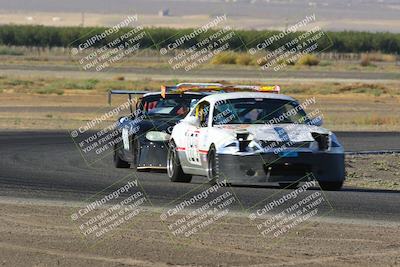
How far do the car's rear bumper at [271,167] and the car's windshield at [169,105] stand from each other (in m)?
4.09

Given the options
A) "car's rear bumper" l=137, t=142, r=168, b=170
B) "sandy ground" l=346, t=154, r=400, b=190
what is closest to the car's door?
"car's rear bumper" l=137, t=142, r=168, b=170

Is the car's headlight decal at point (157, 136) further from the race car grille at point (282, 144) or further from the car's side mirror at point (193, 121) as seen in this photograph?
the race car grille at point (282, 144)

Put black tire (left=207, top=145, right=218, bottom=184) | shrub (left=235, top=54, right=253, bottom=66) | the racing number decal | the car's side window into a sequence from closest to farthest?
black tire (left=207, top=145, right=218, bottom=184), the racing number decal, the car's side window, shrub (left=235, top=54, right=253, bottom=66)

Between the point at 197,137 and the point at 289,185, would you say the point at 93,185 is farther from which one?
the point at 289,185

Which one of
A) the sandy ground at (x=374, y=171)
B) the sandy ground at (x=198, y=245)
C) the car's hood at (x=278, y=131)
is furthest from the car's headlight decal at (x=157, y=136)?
the sandy ground at (x=198, y=245)

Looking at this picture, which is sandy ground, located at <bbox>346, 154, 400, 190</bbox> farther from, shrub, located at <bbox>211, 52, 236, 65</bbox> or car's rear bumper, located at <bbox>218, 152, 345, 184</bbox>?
shrub, located at <bbox>211, 52, 236, 65</bbox>

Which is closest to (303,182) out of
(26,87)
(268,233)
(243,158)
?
(243,158)

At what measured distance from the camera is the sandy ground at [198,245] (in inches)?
406

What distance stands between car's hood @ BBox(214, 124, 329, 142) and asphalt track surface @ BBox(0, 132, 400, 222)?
777mm

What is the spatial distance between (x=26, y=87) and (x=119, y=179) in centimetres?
4215

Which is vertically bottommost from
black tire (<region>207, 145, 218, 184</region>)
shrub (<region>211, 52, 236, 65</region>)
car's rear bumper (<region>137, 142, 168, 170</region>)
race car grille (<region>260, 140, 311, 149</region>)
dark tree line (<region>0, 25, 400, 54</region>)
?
dark tree line (<region>0, 25, 400, 54</region>)

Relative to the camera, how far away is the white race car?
15.9m

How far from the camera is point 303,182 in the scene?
16.8 metres

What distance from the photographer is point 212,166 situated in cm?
1658
